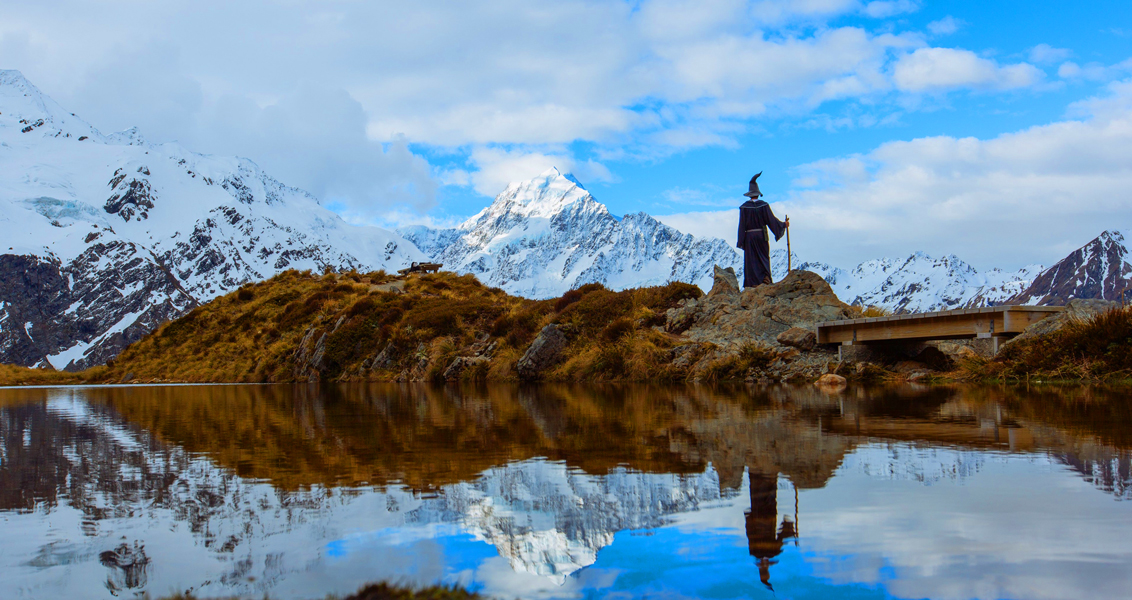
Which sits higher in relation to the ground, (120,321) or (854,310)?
(120,321)

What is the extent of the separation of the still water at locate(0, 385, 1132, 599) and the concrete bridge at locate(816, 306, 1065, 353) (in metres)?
7.82

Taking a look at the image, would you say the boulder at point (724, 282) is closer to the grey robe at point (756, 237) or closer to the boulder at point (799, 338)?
the grey robe at point (756, 237)

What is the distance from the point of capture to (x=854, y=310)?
17281mm

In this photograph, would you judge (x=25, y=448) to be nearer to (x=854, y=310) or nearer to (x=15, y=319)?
(x=854, y=310)

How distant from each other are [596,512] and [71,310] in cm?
21590

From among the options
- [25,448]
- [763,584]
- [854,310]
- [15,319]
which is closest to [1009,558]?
[763,584]

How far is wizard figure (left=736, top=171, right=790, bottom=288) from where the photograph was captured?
21.7 metres

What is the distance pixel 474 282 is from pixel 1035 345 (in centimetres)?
2781

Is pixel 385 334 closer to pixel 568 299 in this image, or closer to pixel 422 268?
pixel 568 299

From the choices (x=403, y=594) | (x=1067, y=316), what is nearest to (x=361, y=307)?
(x=1067, y=316)

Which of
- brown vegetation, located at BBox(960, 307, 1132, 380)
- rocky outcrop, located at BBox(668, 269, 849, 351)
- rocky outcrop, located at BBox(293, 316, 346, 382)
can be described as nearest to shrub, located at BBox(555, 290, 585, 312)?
rocky outcrop, located at BBox(668, 269, 849, 351)

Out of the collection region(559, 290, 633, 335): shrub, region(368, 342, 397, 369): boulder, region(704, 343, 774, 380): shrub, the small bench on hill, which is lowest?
region(704, 343, 774, 380): shrub

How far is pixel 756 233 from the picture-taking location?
72.2 feet

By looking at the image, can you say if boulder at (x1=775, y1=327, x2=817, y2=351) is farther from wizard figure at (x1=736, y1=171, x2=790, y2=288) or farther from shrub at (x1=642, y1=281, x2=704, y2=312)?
wizard figure at (x1=736, y1=171, x2=790, y2=288)
